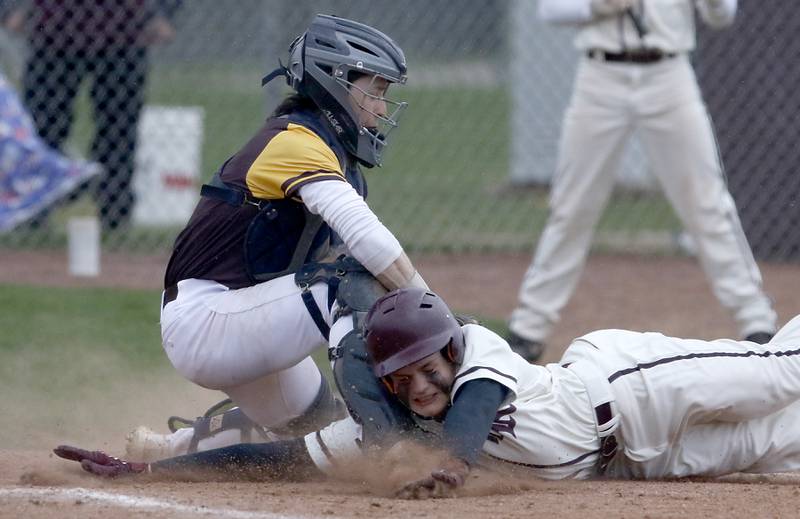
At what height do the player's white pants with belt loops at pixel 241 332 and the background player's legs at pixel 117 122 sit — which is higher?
the player's white pants with belt loops at pixel 241 332

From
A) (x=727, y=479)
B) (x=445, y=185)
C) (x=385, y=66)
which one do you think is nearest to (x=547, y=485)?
(x=727, y=479)

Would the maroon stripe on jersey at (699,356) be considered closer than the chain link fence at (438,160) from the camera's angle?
Yes

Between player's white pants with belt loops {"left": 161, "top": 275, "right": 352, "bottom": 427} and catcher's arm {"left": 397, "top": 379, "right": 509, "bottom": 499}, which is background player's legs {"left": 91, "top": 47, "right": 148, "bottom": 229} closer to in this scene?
player's white pants with belt loops {"left": 161, "top": 275, "right": 352, "bottom": 427}

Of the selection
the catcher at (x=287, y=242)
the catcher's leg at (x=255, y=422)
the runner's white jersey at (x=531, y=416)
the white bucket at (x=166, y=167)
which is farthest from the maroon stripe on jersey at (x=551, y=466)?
the white bucket at (x=166, y=167)

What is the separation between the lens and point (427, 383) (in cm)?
371

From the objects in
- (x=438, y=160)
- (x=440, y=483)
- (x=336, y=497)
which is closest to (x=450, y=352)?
(x=440, y=483)

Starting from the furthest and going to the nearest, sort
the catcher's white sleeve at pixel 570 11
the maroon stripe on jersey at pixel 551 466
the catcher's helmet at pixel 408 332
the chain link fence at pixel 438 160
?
the chain link fence at pixel 438 160, the catcher's white sleeve at pixel 570 11, the maroon stripe on jersey at pixel 551 466, the catcher's helmet at pixel 408 332

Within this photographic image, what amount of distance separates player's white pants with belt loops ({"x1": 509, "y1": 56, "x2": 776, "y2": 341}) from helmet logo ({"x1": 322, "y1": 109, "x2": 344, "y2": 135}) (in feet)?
7.67

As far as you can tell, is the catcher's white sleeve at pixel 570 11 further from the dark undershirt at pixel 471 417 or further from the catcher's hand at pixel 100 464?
the catcher's hand at pixel 100 464

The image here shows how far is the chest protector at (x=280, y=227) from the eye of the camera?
13.9 feet

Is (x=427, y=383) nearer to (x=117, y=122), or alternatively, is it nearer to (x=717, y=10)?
(x=717, y=10)

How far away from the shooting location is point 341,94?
4254mm

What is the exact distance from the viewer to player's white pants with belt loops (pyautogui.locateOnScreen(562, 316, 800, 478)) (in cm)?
398

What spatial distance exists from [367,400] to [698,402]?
3.22ft
